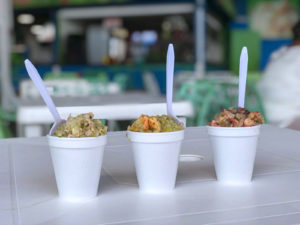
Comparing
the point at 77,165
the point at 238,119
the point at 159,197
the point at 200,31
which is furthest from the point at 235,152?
the point at 200,31

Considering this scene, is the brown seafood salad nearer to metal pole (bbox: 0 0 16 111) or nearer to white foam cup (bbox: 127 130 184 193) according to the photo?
white foam cup (bbox: 127 130 184 193)

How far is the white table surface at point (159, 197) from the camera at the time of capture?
0.61 meters

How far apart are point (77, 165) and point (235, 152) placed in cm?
27

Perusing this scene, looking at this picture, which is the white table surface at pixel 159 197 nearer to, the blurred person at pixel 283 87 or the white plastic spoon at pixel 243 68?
the white plastic spoon at pixel 243 68

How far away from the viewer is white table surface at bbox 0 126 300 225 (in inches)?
24.1

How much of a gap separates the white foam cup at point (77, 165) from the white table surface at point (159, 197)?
22 mm

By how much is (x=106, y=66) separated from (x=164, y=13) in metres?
1.62

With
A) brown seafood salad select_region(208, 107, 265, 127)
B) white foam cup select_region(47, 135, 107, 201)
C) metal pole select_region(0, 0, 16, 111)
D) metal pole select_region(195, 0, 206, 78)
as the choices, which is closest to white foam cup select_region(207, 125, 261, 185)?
brown seafood salad select_region(208, 107, 265, 127)

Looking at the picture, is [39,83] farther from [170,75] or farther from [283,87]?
[283,87]

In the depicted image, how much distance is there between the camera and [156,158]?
2.40 feet

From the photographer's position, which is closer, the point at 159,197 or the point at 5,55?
the point at 159,197

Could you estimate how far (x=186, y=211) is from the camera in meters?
0.64

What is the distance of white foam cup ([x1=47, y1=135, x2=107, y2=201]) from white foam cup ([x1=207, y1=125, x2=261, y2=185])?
209 mm

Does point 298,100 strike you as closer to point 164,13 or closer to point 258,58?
point 164,13
